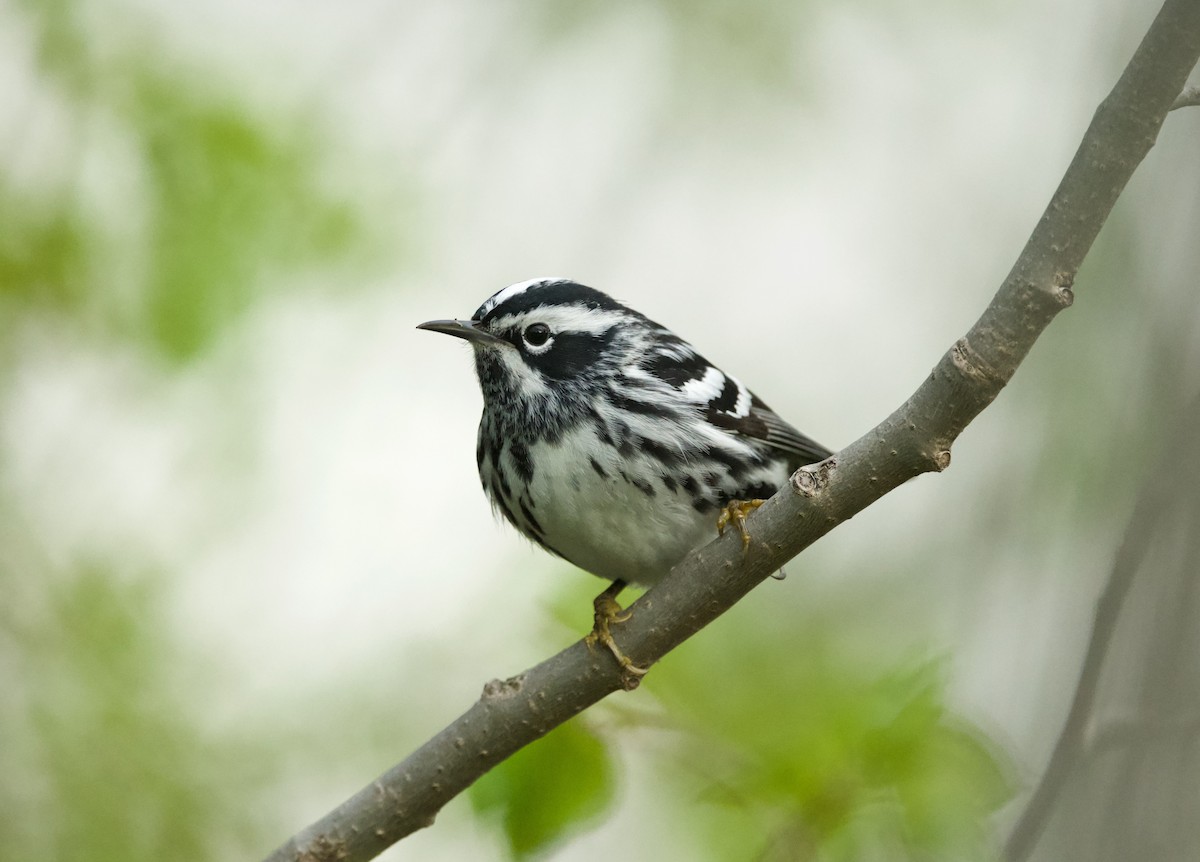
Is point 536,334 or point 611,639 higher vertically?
point 536,334

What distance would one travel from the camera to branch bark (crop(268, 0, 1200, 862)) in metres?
2.15

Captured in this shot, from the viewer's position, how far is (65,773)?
4527 mm

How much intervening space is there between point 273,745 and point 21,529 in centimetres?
142

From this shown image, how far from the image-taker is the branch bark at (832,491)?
2150 mm

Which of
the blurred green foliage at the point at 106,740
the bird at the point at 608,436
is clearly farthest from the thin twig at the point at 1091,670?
the blurred green foliage at the point at 106,740

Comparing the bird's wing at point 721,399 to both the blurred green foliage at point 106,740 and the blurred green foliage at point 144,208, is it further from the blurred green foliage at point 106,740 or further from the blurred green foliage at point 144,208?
the blurred green foliage at point 106,740

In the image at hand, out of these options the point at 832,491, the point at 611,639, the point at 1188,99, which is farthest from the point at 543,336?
the point at 1188,99

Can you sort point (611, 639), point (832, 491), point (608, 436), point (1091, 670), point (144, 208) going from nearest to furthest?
1. point (1091, 670)
2. point (832, 491)
3. point (611, 639)
4. point (608, 436)
5. point (144, 208)

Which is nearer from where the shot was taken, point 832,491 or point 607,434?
point 832,491

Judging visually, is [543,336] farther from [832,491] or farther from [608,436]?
[832,491]

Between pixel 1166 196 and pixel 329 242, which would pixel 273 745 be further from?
pixel 1166 196

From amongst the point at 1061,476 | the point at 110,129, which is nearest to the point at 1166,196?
the point at 1061,476

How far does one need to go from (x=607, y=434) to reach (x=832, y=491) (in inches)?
44.5

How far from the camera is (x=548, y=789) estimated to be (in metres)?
2.93
